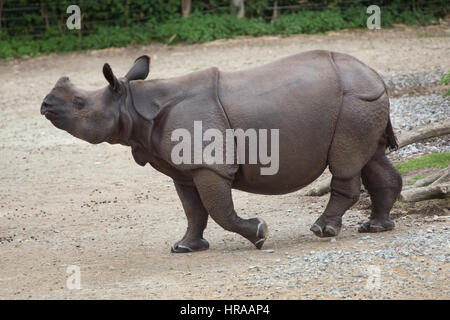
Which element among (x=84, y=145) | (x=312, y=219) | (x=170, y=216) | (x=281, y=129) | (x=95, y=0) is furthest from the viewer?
(x=95, y=0)

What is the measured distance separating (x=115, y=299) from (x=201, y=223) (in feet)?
5.33

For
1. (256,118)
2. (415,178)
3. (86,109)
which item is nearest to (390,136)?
(256,118)

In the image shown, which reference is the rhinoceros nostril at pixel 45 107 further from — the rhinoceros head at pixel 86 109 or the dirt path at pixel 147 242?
the dirt path at pixel 147 242

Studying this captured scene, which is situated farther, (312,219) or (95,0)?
(95,0)

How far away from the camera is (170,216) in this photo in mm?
8641

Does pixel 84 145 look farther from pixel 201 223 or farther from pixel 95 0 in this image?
pixel 95 0

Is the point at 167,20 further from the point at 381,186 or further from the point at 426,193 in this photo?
the point at 381,186

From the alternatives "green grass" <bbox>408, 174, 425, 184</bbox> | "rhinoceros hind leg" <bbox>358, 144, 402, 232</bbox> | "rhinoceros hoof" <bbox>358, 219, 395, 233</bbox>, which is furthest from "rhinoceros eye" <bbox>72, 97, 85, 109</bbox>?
"green grass" <bbox>408, 174, 425, 184</bbox>

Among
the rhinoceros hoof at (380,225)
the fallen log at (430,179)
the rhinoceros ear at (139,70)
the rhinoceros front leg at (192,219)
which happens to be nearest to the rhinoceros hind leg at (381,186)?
the rhinoceros hoof at (380,225)

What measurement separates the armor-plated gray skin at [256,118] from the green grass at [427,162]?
87.8 inches

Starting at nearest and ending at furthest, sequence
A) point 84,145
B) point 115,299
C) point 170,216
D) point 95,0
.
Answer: point 115,299 → point 170,216 → point 84,145 → point 95,0

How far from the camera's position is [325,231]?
6648 mm

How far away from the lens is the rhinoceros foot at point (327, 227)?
6.65m

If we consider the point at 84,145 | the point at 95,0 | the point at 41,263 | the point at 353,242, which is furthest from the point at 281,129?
the point at 95,0
